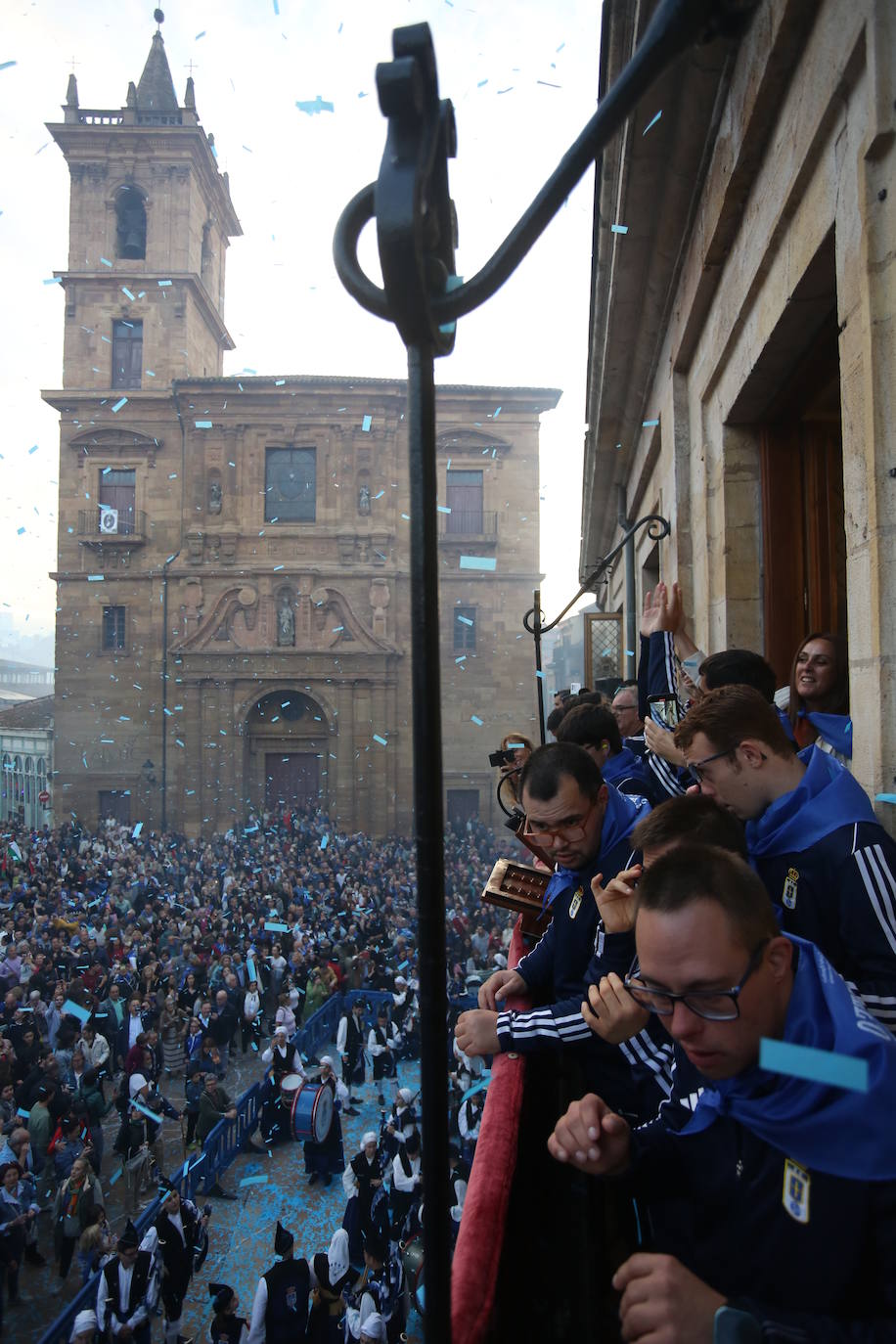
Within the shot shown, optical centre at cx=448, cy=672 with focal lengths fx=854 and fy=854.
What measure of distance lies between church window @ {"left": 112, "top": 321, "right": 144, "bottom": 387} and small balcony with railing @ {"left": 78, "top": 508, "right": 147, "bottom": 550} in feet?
14.4

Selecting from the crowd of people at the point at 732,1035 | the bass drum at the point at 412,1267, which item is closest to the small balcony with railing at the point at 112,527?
the bass drum at the point at 412,1267

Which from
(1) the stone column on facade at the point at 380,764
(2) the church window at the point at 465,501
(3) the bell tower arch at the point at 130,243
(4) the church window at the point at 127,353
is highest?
(3) the bell tower arch at the point at 130,243

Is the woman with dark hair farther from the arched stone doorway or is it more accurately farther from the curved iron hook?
the arched stone doorway

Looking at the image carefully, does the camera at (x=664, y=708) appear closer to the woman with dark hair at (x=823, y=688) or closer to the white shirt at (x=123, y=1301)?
the woman with dark hair at (x=823, y=688)

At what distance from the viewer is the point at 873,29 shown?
231cm

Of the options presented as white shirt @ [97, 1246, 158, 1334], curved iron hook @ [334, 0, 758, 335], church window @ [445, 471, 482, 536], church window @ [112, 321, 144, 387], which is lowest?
white shirt @ [97, 1246, 158, 1334]

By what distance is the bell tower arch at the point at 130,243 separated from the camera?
27719 millimetres

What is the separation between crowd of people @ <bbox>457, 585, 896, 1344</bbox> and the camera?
1.27 m

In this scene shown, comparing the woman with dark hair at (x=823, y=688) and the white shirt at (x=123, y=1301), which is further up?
the woman with dark hair at (x=823, y=688)

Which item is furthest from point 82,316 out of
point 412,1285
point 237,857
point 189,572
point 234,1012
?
point 412,1285

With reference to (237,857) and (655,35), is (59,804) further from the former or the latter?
(655,35)

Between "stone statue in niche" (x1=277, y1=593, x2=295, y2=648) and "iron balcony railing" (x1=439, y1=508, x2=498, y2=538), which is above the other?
"iron balcony railing" (x1=439, y1=508, x2=498, y2=538)

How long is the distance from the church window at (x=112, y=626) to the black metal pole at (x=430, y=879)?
28.6 metres

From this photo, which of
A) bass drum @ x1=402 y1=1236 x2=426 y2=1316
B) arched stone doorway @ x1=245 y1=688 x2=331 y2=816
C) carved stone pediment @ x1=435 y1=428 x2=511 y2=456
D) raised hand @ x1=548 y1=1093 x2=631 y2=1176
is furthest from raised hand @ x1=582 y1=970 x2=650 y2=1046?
carved stone pediment @ x1=435 y1=428 x2=511 y2=456
